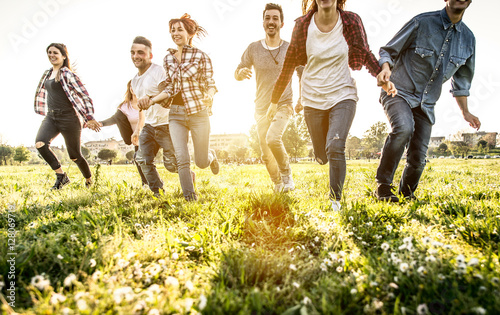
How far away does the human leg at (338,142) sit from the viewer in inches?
129

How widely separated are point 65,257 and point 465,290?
Result: 2.42m

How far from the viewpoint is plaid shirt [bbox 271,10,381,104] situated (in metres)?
3.37

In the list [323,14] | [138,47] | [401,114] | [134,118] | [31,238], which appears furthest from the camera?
[134,118]

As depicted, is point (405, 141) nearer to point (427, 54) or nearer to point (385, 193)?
point (385, 193)

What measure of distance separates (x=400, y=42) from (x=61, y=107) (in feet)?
21.0

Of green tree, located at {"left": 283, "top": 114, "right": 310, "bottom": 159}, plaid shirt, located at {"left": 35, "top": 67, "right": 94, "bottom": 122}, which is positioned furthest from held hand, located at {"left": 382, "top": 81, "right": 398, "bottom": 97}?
green tree, located at {"left": 283, "top": 114, "right": 310, "bottom": 159}

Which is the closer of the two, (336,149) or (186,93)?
(336,149)

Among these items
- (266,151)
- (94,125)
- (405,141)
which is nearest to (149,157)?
(94,125)

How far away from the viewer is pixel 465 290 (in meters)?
1.38

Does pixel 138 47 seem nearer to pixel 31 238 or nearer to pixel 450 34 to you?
pixel 31 238

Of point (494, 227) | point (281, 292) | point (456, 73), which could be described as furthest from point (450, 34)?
point (281, 292)

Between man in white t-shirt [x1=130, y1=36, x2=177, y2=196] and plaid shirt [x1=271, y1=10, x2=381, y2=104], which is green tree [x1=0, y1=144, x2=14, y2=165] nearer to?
man in white t-shirt [x1=130, y1=36, x2=177, y2=196]

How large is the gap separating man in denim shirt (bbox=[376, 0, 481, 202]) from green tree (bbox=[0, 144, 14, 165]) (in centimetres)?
8604

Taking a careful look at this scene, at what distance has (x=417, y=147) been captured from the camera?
12.5 feet
